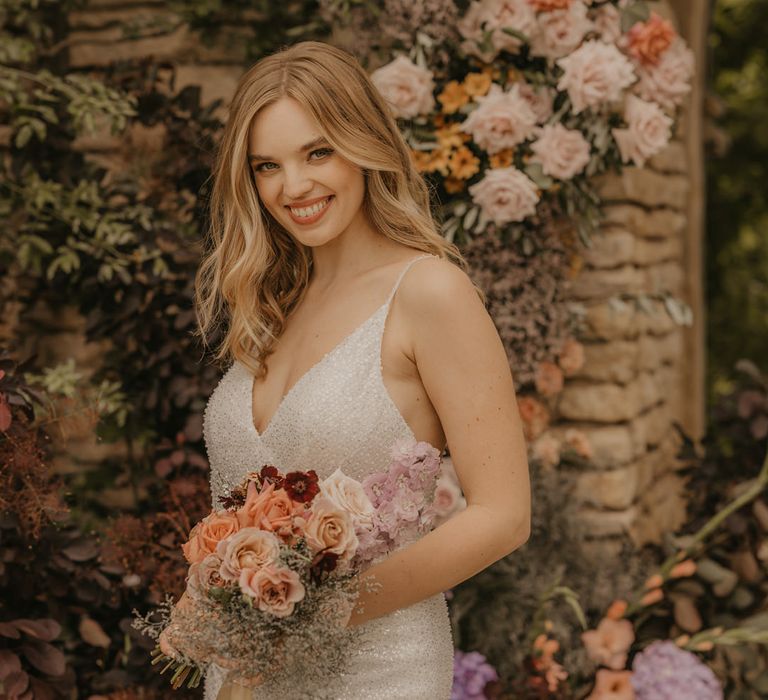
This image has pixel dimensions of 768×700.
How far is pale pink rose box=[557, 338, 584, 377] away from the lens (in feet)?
12.3

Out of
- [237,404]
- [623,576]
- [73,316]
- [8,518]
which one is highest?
[237,404]

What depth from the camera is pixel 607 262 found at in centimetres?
389

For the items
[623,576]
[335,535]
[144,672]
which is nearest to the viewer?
[335,535]

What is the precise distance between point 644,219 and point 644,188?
0.13 m

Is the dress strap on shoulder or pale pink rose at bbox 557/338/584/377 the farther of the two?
pale pink rose at bbox 557/338/584/377

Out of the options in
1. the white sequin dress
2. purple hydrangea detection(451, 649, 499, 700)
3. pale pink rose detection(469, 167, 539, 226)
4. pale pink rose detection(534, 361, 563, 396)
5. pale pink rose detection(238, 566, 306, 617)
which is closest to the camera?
pale pink rose detection(238, 566, 306, 617)

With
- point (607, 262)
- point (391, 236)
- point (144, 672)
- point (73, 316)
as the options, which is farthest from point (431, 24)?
point (144, 672)

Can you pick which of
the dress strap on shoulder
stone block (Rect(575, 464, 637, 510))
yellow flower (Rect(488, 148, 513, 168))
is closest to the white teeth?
the dress strap on shoulder

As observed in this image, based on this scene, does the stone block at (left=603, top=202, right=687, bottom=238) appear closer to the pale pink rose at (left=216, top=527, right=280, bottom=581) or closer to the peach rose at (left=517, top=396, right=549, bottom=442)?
the peach rose at (left=517, top=396, right=549, bottom=442)

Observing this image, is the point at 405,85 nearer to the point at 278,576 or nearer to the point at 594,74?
the point at 594,74

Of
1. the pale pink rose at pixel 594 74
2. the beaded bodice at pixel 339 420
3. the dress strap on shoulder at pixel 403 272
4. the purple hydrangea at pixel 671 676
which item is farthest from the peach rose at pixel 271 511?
the pale pink rose at pixel 594 74

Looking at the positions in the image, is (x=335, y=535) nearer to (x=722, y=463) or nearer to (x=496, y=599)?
(x=496, y=599)

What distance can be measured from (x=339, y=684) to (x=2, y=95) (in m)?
2.36

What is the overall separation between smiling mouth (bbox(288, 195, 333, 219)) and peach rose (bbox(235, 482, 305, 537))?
69cm
